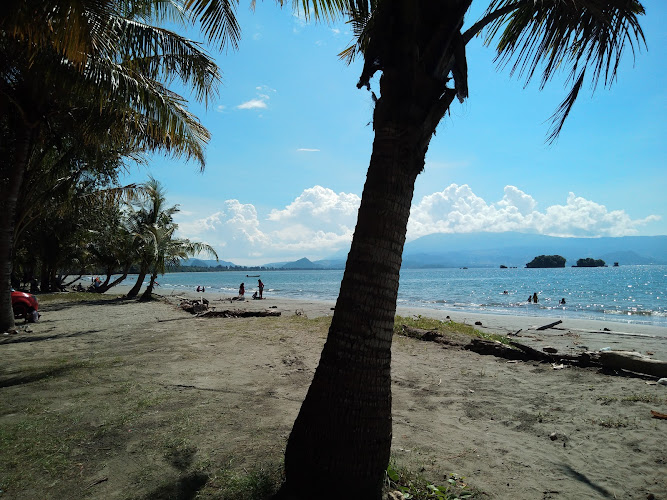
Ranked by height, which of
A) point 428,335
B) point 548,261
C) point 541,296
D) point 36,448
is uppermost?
point 548,261

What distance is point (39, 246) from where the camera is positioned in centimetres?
2542

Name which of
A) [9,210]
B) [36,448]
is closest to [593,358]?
→ [36,448]

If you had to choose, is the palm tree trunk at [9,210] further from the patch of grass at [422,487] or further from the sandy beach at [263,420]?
the patch of grass at [422,487]

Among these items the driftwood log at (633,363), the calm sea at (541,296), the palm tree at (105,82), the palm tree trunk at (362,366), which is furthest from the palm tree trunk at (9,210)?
the calm sea at (541,296)

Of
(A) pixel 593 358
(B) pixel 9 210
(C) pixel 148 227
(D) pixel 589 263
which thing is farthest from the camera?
(D) pixel 589 263

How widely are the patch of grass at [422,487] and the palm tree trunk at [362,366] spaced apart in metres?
0.34

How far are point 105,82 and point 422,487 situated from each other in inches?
322

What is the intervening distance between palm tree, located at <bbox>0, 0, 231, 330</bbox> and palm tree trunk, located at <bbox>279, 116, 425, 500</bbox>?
13.4 feet

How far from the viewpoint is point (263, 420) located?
4.11 meters

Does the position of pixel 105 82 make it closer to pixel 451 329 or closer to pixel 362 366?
pixel 362 366

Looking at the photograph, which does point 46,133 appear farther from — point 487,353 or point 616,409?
point 616,409

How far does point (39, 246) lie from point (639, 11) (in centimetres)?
3162

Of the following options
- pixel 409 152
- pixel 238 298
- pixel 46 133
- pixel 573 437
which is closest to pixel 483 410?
pixel 573 437

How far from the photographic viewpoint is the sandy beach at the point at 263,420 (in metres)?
3.06
